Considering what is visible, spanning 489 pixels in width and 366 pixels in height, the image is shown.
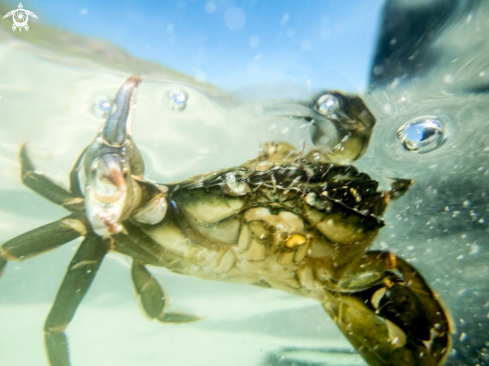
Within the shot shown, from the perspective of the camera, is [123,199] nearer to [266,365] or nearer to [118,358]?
[266,365]

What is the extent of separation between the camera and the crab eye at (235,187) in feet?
13.1

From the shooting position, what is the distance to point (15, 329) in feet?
47.0

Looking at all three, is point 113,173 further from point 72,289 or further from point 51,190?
point 51,190

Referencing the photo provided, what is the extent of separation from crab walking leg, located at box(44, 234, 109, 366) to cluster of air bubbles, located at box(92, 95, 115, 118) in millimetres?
2240

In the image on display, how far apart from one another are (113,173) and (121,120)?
28.2 inches

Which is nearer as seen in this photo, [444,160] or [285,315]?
[444,160]

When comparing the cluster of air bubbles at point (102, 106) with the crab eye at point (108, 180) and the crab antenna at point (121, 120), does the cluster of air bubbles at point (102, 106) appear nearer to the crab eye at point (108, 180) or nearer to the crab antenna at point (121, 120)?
the crab antenna at point (121, 120)

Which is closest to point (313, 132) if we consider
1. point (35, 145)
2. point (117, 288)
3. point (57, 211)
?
point (35, 145)

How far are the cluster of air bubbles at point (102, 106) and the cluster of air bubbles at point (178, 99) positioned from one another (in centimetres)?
98

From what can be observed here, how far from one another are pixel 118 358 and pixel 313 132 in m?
12.2

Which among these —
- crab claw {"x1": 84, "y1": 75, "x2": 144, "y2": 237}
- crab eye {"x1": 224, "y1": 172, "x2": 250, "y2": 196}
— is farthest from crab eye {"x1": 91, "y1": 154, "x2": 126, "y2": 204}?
crab eye {"x1": 224, "y1": 172, "x2": 250, "y2": 196}

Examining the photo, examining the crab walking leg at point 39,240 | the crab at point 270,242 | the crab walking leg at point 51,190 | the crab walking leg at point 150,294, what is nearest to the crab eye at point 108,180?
the crab at point 270,242

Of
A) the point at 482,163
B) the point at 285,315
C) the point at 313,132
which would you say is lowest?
the point at 285,315

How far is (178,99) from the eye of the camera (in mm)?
5625
